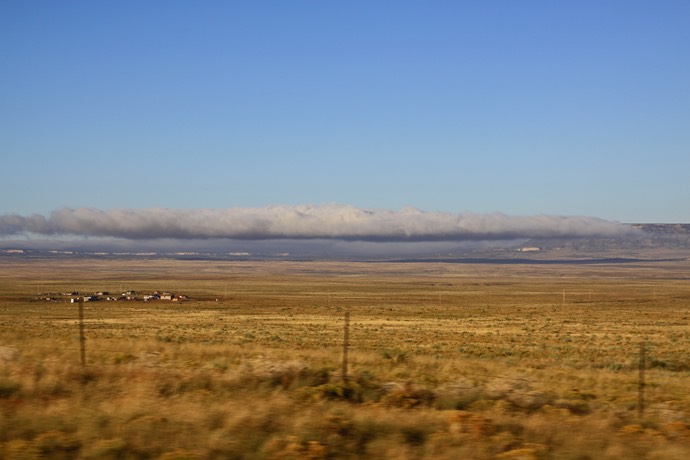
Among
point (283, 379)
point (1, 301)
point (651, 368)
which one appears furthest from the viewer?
point (1, 301)

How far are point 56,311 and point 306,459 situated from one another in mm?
73383

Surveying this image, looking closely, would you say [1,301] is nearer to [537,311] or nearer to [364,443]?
[537,311]

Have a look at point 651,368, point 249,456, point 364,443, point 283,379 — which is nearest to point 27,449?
point 249,456

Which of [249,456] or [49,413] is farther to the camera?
[49,413]

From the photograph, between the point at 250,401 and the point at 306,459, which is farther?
the point at 250,401

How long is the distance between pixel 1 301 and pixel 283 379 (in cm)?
8882

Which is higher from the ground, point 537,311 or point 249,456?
point 249,456

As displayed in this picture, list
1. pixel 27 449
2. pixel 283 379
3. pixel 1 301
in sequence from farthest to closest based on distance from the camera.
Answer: pixel 1 301, pixel 283 379, pixel 27 449

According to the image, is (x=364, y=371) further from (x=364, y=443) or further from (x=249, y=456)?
(x=249, y=456)

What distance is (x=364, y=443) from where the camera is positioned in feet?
31.3

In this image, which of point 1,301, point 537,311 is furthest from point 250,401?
point 1,301

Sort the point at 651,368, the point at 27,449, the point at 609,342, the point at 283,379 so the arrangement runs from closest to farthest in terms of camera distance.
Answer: the point at 27,449 < the point at 283,379 < the point at 651,368 < the point at 609,342

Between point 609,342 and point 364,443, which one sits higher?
point 364,443

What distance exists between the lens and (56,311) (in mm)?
75438
